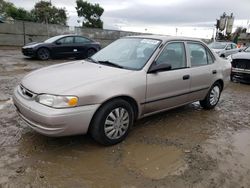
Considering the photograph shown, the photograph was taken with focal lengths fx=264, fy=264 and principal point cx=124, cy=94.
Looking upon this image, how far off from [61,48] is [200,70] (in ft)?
33.2

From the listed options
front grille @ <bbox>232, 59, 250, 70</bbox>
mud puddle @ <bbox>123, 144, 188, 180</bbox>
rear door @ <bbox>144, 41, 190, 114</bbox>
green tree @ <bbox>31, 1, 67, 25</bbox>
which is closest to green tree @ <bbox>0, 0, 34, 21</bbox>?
green tree @ <bbox>31, 1, 67, 25</bbox>

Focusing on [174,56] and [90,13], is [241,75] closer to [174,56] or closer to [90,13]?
[174,56]

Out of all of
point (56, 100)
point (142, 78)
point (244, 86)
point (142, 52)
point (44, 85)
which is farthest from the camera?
point (244, 86)

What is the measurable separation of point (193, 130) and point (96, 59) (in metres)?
2.13

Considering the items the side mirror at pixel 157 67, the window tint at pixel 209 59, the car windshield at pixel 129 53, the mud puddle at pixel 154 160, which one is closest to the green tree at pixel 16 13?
the car windshield at pixel 129 53

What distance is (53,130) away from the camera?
3.28 m

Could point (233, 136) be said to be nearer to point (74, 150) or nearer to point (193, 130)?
point (193, 130)

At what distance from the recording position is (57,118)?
10.5 feet

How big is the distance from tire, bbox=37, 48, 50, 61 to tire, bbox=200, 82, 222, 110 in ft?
32.0

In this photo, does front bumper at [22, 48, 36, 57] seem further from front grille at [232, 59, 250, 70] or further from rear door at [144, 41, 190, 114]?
rear door at [144, 41, 190, 114]

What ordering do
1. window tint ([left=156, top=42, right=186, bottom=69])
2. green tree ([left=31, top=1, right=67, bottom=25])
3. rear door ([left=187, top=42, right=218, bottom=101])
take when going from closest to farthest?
window tint ([left=156, top=42, right=186, bottom=69]) < rear door ([left=187, top=42, right=218, bottom=101]) < green tree ([left=31, top=1, right=67, bottom=25])

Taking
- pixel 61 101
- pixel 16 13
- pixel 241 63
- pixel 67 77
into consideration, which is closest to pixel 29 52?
pixel 241 63

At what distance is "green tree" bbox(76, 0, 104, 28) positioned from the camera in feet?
134

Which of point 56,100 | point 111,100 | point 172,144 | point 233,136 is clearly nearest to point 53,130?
point 56,100
